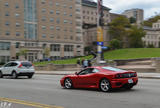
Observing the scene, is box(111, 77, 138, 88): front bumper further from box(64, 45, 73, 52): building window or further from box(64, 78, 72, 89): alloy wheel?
box(64, 45, 73, 52): building window

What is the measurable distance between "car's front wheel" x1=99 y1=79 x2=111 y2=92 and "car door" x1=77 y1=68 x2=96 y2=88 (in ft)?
1.53

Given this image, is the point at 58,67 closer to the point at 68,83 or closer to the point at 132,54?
the point at 68,83

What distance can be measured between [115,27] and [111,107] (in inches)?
3429

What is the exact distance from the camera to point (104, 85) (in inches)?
458

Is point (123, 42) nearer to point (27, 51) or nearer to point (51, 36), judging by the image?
point (51, 36)

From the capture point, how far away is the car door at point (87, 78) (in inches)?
479

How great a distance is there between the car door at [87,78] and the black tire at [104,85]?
1.45 feet

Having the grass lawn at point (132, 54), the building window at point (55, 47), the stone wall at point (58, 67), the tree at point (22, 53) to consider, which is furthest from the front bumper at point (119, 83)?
the building window at point (55, 47)

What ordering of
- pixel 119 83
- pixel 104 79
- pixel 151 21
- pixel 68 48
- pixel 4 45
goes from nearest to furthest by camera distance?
pixel 119 83, pixel 104 79, pixel 4 45, pixel 68 48, pixel 151 21

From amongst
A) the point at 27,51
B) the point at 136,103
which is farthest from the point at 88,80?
the point at 27,51

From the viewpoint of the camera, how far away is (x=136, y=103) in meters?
8.59

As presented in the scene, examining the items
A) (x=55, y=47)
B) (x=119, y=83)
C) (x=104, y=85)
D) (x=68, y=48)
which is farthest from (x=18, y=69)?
(x=68, y=48)

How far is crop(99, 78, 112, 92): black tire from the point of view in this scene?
450 inches

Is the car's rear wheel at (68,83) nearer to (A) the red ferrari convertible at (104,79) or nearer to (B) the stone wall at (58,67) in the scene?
(A) the red ferrari convertible at (104,79)
